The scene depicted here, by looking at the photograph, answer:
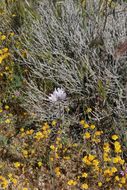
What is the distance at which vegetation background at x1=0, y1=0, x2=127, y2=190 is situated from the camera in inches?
104

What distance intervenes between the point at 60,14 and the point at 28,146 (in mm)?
1348

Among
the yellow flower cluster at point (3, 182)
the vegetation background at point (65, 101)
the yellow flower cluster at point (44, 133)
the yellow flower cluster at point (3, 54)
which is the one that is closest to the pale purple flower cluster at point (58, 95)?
the vegetation background at point (65, 101)

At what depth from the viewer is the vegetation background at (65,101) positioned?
8.71ft

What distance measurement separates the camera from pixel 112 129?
289cm

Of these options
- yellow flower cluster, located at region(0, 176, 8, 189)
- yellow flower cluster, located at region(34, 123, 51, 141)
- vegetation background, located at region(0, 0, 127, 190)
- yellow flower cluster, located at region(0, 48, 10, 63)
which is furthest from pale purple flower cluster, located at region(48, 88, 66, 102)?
yellow flower cluster, located at region(0, 48, 10, 63)

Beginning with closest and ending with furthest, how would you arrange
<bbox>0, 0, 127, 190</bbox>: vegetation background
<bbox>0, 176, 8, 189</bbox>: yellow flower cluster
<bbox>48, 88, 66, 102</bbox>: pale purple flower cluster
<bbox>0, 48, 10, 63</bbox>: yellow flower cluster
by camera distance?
<bbox>0, 176, 8, 189</bbox>: yellow flower cluster
<bbox>0, 0, 127, 190</bbox>: vegetation background
<bbox>48, 88, 66, 102</bbox>: pale purple flower cluster
<bbox>0, 48, 10, 63</bbox>: yellow flower cluster

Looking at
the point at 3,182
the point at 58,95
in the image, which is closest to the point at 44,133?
the point at 58,95

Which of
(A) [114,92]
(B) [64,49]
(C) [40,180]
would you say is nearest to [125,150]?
(A) [114,92]

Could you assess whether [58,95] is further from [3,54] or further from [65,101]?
[3,54]

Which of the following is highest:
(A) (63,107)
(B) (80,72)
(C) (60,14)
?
(C) (60,14)

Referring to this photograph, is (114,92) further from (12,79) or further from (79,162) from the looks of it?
(12,79)

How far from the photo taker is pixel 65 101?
3.04 meters

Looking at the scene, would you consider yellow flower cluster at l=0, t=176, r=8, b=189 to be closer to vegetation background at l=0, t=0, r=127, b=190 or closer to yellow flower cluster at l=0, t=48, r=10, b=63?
vegetation background at l=0, t=0, r=127, b=190

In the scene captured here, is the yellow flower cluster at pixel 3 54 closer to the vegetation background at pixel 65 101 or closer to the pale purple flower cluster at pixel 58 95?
the vegetation background at pixel 65 101
